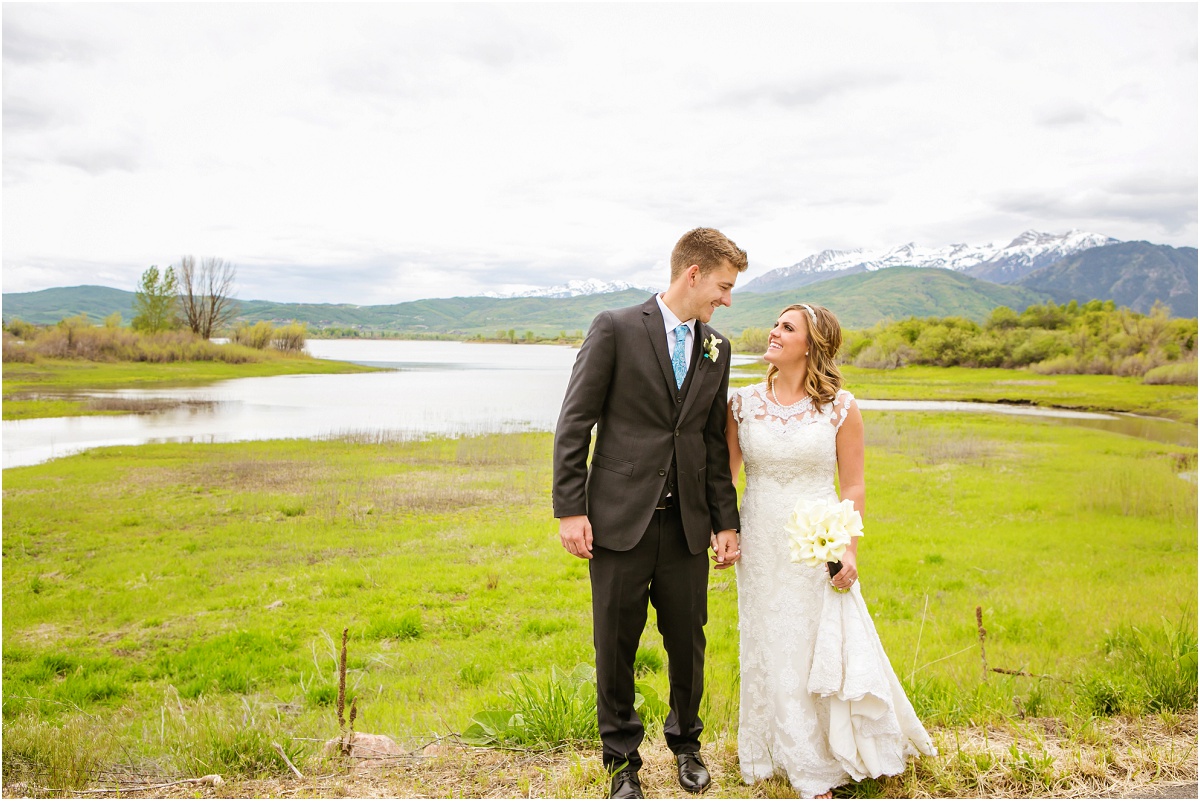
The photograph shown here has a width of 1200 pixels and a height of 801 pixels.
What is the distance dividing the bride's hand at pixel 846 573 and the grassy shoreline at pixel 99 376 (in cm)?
3435

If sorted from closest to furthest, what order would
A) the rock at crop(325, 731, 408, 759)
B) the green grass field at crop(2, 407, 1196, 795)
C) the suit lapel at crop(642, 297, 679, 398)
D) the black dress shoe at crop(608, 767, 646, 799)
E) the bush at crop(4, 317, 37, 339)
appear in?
the black dress shoe at crop(608, 767, 646, 799), the suit lapel at crop(642, 297, 679, 398), the rock at crop(325, 731, 408, 759), the green grass field at crop(2, 407, 1196, 795), the bush at crop(4, 317, 37, 339)

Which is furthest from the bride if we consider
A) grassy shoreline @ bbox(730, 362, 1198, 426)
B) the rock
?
grassy shoreline @ bbox(730, 362, 1198, 426)

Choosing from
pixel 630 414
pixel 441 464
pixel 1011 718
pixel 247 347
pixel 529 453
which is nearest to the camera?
pixel 630 414

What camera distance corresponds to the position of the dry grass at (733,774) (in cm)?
375

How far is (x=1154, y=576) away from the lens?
10.5 m

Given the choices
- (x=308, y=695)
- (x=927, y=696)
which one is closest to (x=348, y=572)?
(x=308, y=695)

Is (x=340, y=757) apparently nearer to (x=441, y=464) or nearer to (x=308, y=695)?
(x=308, y=695)

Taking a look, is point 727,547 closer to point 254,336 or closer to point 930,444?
point 930,444

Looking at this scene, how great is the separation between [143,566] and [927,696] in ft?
36.9

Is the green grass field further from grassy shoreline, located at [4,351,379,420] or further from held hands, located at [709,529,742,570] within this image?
grassy shoreline, located at [4,351,379,420]

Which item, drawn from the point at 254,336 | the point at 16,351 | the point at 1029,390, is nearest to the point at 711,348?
the point at 1029,390

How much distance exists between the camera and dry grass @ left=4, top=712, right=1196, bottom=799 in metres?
3.75

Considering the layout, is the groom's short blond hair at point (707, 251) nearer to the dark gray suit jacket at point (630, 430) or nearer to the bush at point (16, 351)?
the dark gray suit jacket at point (630, 430)

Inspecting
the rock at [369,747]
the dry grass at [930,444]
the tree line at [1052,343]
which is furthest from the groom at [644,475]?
the tree line at [1052,343]
